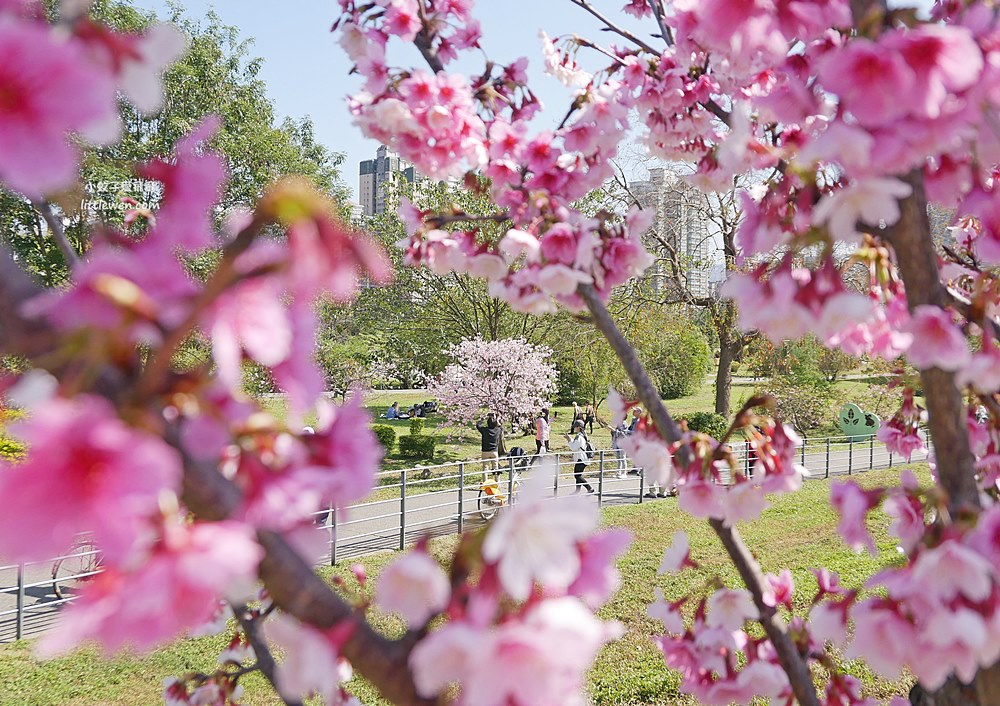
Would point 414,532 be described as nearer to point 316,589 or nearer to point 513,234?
point 513,234

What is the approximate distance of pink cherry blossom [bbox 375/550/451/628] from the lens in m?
0.61

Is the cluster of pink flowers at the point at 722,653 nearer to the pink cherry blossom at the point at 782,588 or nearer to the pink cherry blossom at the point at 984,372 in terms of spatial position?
the pink cherry blossom at the point at 782,588

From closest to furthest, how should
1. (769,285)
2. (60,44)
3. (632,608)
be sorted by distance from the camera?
1. (60,44)
2. (769,285)
3. (632,608)

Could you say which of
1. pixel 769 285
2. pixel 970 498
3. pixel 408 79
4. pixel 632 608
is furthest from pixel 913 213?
pixel 632 608

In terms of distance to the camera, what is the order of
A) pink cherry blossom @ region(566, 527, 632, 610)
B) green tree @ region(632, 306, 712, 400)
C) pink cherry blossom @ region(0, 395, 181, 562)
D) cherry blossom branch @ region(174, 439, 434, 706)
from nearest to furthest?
1. pink cherry blossom @ region(0, 395, 181, 562)
2. cherry blossom branch @ region(174, 439, 434, 706)
3. pink cherry blossom @ region(566, 527, 632, 610)
4. green tree @ region(632, 306, 712, 400)

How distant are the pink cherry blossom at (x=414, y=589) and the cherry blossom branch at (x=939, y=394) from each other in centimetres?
96

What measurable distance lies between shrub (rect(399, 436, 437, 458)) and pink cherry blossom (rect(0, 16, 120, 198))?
1641 centimetres

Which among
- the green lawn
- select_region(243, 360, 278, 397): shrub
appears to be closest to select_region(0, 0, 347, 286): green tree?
select_region(243, 360, 278, 397): shrub

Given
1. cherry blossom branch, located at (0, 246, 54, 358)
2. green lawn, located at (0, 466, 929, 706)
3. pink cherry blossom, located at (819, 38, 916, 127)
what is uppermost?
pink cherry blossom, located at (819, 38, 916, 127)

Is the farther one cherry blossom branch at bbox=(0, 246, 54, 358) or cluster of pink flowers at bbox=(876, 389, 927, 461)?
cluster of pink flowers at bbox=(876, 389, 927, 461)

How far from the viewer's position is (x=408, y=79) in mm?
2068

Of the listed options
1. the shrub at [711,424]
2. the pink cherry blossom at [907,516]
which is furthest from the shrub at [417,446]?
the pink cherry blossom at [907,516]

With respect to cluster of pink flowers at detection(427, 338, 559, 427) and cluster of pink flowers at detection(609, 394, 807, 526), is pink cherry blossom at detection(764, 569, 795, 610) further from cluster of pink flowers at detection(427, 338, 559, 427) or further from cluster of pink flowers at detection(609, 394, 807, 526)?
cluster of pink flowers at detection(427, 338, 559, 427)

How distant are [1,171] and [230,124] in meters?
16.6
